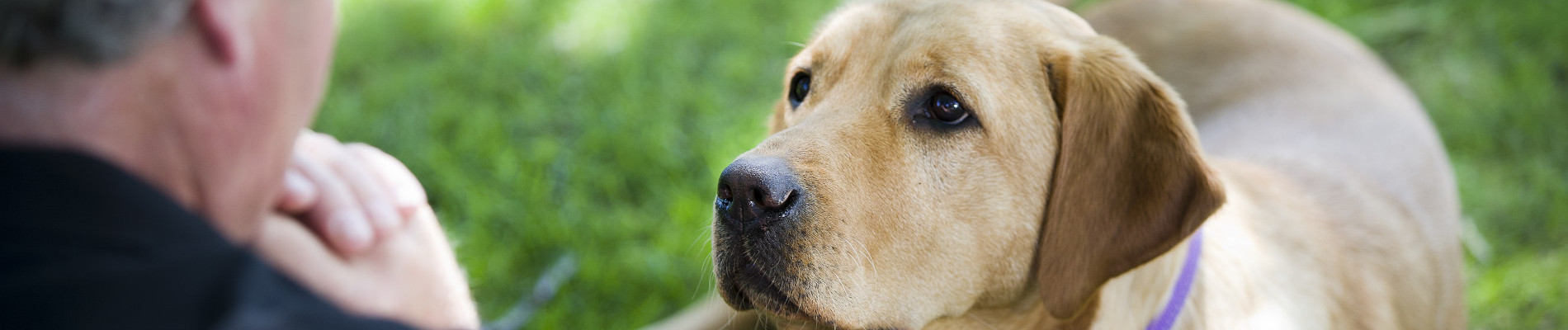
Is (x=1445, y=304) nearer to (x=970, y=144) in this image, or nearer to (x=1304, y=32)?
(x=1304, y=32)

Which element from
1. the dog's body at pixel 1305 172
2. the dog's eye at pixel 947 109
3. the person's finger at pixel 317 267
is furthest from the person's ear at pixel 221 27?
the dog's body at pixel 1305 172

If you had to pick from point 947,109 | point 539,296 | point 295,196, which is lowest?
point 539,296

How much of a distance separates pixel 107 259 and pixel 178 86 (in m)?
0.19

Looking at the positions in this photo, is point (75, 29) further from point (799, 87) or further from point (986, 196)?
point (799, 87)

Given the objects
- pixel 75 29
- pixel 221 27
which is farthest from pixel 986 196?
pixel 75 29

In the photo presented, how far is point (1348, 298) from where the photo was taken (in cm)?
302

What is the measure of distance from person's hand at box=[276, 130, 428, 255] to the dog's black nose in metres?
0.64

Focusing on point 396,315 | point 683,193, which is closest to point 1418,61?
point 683,193

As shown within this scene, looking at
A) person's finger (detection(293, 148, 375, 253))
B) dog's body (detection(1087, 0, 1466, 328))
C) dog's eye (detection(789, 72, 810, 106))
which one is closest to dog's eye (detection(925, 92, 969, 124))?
dog's eye (detection(789, 72, 810, 106))

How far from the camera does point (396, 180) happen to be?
1578mm

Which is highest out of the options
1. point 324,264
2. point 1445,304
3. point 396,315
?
point 324,264

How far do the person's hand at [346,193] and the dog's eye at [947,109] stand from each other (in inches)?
46.7

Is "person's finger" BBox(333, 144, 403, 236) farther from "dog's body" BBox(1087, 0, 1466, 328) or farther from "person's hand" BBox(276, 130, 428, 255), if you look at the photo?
"dog's body" BBox(1087, 0, 1466, 328)

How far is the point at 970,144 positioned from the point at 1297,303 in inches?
44.9
